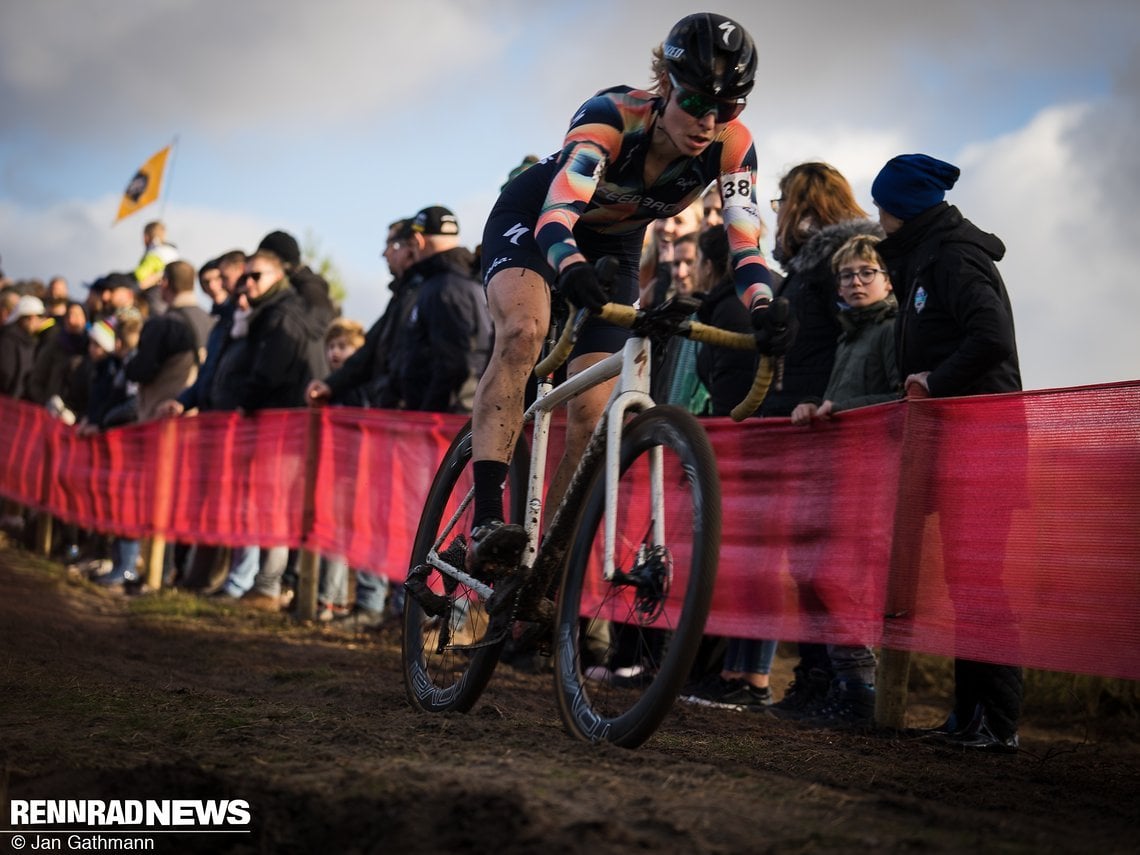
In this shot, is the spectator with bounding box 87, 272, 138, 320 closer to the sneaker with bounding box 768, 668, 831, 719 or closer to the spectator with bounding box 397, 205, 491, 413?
the spectator with bounding box 397, 205, 491, 413

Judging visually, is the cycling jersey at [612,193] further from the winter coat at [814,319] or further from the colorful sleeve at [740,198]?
the winter coat at [814,319]

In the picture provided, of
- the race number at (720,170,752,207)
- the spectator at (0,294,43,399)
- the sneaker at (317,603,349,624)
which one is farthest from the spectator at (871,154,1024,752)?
the spectator at (0,294,43,399)

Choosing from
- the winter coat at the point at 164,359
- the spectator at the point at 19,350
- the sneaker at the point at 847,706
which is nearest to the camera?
the sneaker at the point at 847,706

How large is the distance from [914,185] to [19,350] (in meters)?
14.5

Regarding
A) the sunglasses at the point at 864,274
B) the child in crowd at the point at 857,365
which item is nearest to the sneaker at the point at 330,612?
the child in crowd at the point at 857,365

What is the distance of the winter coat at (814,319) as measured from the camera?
22.9 ft

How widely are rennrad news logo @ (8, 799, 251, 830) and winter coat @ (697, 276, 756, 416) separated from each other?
4443mm

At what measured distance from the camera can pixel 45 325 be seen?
17.0 metres

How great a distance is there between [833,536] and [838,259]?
1.51 metres

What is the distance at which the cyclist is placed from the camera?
4520mm

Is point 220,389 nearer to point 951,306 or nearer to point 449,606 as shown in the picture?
point 449,606

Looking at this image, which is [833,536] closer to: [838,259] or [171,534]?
[838,259]

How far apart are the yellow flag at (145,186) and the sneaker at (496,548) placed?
56.2 ft

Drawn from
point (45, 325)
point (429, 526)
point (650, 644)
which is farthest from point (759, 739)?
point (45, 325)
